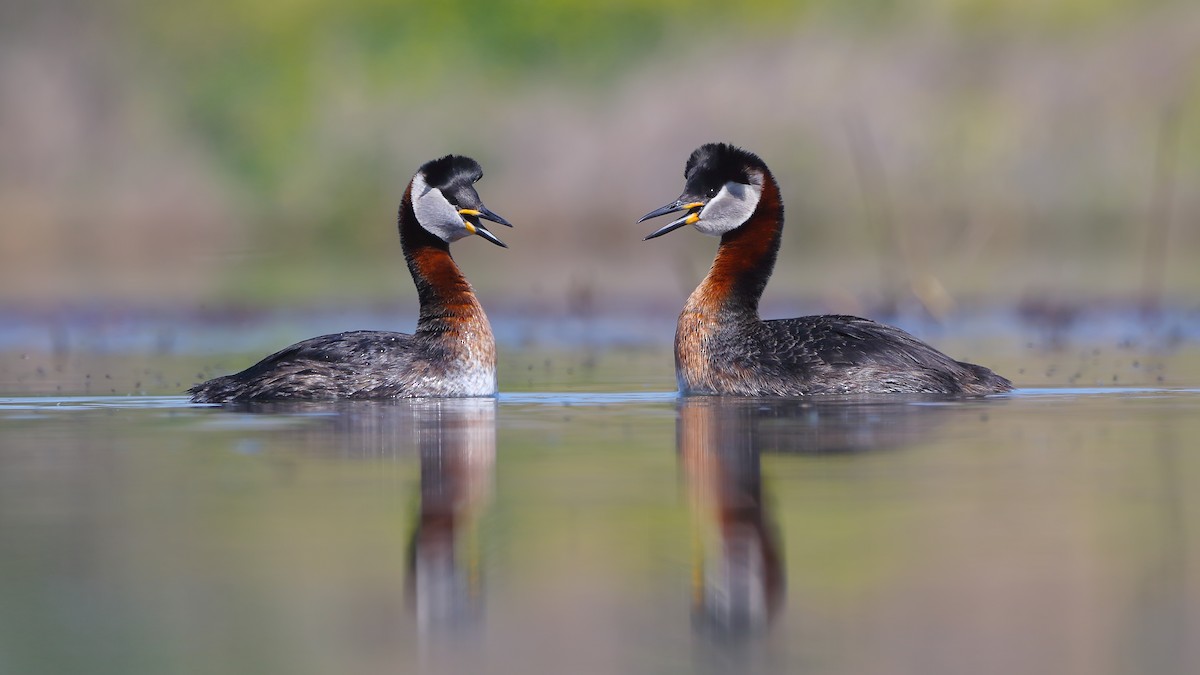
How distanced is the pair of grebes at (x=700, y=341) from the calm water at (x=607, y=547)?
1.42 m

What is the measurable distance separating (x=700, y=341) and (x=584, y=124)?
22.4m

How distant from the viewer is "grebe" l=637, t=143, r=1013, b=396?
1213 centimetres

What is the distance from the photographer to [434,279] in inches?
522

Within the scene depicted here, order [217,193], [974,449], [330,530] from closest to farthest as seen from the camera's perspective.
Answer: [330,530], [974,449], [217,193]

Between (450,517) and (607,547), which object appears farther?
(450,517)

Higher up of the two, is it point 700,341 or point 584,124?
point 584,124

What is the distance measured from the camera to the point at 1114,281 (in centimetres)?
2256

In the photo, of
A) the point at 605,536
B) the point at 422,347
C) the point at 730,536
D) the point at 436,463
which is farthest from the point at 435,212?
the point at 730,536

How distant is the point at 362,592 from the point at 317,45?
1324 inches

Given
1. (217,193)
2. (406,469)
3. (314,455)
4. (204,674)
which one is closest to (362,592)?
(204,674)

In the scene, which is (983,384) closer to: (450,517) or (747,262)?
(747,262)

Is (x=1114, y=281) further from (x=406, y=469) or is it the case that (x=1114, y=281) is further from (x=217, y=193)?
(x=217, y=193)

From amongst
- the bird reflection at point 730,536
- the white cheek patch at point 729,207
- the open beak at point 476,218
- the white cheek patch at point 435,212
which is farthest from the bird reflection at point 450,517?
the white cheek patch at point 729,207

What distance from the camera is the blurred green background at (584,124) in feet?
105
